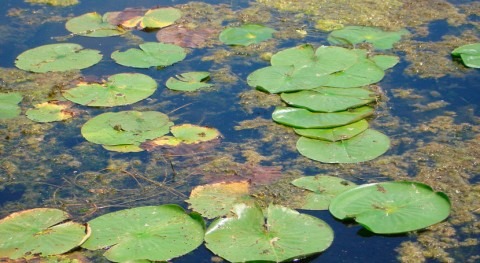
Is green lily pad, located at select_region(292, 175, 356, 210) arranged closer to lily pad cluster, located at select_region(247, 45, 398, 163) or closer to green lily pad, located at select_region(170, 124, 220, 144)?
lily pad cluster, located at select_region(247, 45, 398, 163)

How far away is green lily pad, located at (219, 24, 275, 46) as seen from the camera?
382cm

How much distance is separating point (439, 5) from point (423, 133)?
4.61ft

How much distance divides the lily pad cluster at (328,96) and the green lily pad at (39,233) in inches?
38.1

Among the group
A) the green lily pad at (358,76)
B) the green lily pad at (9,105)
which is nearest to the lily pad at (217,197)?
the green lily pad at (358,76)

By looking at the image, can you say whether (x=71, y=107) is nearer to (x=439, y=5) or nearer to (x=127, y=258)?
(x=127, y=258)

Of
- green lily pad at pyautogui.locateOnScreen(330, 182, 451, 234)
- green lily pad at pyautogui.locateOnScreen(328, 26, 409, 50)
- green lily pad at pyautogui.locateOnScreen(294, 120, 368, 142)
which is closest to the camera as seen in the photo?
green lily pad at pyautogui.locateOnScreen(330, 182, 451, 234)

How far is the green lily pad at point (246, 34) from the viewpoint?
382 centimetres

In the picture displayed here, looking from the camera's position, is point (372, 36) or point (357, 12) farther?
point (357, 12)

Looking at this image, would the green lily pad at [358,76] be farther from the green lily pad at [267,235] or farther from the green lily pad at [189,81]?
the green lily pad at [267,235]

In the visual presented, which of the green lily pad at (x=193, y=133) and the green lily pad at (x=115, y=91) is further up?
the green lily pad at (x=115, y=91)

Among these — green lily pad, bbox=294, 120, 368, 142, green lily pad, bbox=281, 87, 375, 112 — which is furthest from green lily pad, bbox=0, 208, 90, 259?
green lily pad, bbox=281, 87, 375, 112

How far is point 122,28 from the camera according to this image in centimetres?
397

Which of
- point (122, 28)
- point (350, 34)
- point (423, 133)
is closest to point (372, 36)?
point (350, 34)

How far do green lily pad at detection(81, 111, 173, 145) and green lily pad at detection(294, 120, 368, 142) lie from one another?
59 centimetres
